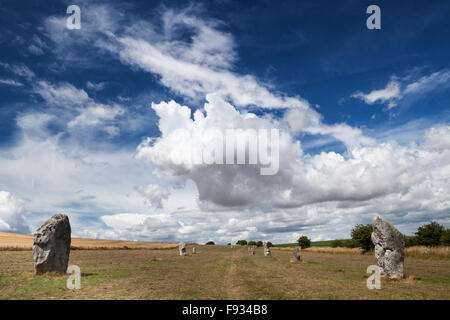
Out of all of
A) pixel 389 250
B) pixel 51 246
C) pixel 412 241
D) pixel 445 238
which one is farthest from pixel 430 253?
pixel 51 246

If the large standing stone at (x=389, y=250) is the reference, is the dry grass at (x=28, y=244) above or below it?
below

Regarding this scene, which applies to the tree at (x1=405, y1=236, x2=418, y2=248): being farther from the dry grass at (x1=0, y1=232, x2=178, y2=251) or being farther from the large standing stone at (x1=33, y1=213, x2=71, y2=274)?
the dry grass at (x1=0, y1=232, x2=178, y2=251)

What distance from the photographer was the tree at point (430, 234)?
55.3 metres

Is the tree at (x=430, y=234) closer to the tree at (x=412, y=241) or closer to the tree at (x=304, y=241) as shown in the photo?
the tree at (x=412, y=241)

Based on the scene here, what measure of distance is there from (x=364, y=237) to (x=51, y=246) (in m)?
53.0

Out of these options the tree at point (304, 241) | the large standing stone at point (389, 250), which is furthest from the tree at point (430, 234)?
the large standing stone at point (389, 250)

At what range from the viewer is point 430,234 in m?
56.1

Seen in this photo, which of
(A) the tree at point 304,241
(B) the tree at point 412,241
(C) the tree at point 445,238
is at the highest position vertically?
(C) the tree at point 445,238

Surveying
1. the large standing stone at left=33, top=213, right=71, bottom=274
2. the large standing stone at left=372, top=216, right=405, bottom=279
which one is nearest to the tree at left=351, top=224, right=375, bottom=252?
the large standing stone at left=372, top=216, right=405, bottom=279

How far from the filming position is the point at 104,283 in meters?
17.8

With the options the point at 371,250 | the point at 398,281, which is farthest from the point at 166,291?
the point at 371,250

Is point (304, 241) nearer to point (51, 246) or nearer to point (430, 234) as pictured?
point (430, 234)

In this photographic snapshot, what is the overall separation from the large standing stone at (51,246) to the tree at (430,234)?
58214mm

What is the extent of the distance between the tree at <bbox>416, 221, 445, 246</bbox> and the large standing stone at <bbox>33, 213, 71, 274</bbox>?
5821cm
